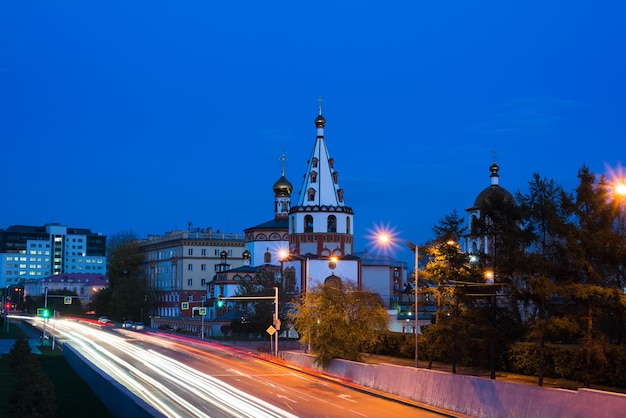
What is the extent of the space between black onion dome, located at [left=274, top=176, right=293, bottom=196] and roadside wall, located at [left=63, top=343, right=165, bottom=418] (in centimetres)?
7921

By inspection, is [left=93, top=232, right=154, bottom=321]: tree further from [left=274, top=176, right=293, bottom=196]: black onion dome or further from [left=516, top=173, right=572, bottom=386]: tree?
[left=516, top=173, right=572, bottom=386]: tree

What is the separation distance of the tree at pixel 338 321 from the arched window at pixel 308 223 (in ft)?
129

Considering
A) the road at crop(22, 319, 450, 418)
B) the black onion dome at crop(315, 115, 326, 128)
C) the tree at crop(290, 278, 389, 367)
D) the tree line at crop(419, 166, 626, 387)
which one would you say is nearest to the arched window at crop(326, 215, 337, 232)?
the black onion dome at crop(315, 115, 326, 128)

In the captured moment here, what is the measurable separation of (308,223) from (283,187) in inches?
1278

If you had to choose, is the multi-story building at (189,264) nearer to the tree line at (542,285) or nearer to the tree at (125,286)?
the tree at (125,286)

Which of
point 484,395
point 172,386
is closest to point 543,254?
point 484,395

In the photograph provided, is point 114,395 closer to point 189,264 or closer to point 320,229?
point 320,229

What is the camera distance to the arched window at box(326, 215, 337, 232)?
303ft

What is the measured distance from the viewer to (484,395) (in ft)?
95.9

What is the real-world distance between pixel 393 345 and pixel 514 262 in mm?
25233

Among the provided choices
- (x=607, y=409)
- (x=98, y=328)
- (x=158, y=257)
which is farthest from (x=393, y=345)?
(x=158, y=257)

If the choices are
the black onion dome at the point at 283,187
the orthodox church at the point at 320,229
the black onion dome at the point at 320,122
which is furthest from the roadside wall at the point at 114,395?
the black onion dome at the point at 283,187

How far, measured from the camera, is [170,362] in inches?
2144

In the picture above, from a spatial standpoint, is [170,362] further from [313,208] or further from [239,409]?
[313,208]
